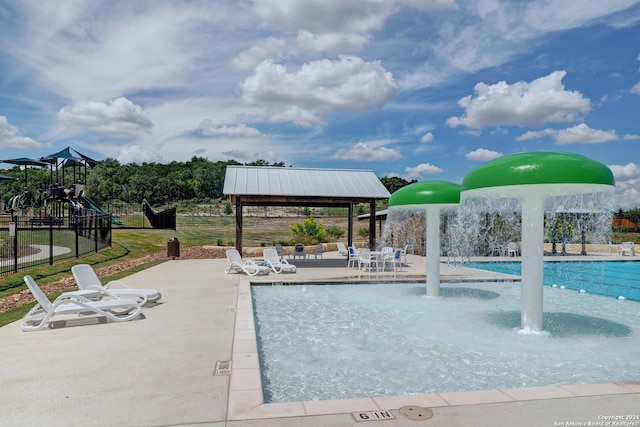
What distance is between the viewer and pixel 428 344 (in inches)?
257

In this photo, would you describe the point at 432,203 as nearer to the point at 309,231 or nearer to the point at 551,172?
the point at 551,172

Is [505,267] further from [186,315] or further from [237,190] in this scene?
[186,315]

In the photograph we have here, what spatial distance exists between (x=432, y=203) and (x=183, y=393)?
23.3 ft

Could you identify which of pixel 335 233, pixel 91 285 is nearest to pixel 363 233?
pixel 335 233

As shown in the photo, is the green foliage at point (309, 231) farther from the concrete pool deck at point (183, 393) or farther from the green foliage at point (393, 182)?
the green foliage at point (393, 182)

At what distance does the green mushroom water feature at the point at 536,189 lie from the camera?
6.01 metres

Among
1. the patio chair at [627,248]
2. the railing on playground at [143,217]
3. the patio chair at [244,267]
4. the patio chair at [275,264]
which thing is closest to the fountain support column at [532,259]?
the patio chair at [244,267]

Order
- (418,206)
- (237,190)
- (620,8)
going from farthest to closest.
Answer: (237,190) → (620,8) → (418,206)

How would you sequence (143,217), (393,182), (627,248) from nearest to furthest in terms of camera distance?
(627,248) → (143,217) → (393,182)

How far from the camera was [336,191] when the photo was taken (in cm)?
1730

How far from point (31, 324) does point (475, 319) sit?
7764mm

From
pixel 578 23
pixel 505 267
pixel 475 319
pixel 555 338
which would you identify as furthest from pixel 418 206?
pixel 505 267

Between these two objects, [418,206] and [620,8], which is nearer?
[418,206]

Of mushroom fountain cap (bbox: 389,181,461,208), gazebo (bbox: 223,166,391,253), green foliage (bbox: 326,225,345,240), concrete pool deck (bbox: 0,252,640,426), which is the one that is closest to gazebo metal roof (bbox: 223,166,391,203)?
gazebo (bbox: 223,166,391,253)
